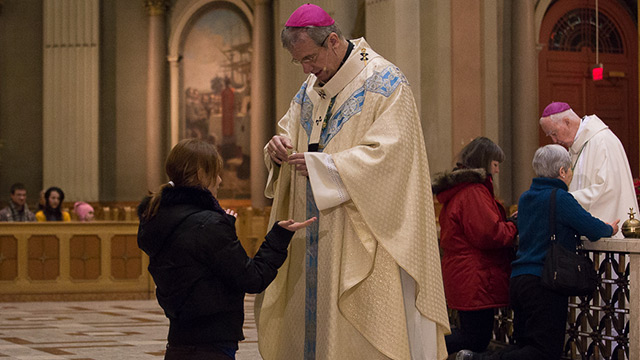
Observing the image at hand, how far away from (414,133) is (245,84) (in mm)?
15647

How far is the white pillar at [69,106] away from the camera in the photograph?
1812 cm

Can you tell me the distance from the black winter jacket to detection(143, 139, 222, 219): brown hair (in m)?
0.03

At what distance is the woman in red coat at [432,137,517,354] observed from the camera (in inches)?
197

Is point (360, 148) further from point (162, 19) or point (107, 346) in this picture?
point (162, 19)

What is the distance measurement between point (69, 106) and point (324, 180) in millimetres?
15500

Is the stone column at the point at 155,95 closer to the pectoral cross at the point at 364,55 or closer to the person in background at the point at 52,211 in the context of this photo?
the person in background at the point at 52,211

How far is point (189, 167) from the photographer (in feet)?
10.8

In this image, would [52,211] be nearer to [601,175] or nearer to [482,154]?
[482,154]

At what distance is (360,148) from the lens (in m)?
3.67

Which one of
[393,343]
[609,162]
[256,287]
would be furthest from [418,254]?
[609,162]

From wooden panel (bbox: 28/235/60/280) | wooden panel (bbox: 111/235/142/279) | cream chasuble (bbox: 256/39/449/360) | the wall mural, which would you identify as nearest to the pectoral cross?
cream chasuble (bbox: 256/39/449/360)

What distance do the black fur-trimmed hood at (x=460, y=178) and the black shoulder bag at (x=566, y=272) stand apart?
1.78 feet

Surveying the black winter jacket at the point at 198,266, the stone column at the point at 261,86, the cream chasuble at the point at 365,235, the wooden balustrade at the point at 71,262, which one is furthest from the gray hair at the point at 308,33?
the stone column at the point at 261,86

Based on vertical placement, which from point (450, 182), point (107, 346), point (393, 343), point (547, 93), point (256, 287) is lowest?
point (107, 346)
